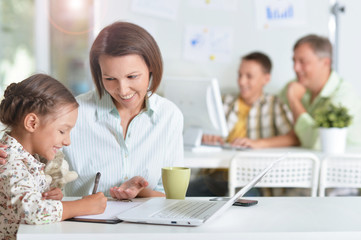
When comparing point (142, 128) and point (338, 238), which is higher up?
point (142, 128)

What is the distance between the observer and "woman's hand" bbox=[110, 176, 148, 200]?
1420 millimetres

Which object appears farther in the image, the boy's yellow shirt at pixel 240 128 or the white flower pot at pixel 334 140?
the boy's yellow shirt at pixel 240 128

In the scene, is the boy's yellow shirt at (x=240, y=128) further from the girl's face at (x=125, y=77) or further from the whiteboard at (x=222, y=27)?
the girl's face at (x=125, y=77)

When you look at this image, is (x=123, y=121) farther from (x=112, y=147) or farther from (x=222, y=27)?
(x=222, y=27)

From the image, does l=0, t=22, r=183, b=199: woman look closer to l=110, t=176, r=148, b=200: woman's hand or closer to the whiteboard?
l=110, t=176, r=148, b=200: woman's hand

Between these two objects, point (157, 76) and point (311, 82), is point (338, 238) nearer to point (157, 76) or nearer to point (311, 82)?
point (157, 76)

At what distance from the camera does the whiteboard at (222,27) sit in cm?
367

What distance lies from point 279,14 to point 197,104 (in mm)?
1359

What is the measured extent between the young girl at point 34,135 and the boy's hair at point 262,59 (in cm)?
224

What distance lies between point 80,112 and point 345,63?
8.52ft

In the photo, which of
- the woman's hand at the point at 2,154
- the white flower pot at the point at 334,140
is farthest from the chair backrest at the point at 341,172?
the woman's hand at the point at 2,154

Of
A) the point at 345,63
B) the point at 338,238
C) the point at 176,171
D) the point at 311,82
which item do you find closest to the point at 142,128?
the point at 176,171

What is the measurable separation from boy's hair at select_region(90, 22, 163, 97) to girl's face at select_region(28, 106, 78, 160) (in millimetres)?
318

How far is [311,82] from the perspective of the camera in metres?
3.32
